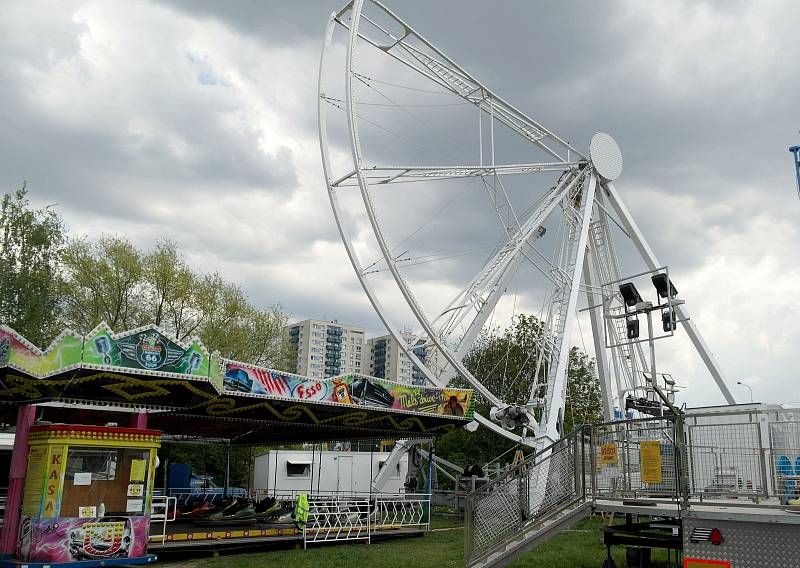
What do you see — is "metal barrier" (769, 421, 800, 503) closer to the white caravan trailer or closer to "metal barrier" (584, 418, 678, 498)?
"metal barrier" (584, 418, 678, 498)

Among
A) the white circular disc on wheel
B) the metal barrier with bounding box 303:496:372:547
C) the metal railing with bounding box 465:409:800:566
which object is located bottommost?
the metal barrier with bounding box 303:496:372:547

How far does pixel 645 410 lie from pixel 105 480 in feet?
44.6

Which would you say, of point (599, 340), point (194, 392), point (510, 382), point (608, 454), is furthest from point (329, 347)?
point (608, 454)

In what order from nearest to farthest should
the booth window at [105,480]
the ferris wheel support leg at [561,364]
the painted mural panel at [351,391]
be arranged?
the booth window at [105,480] → the painted mural panel at [351,391] → the ferris wheel support leg at [561,364]

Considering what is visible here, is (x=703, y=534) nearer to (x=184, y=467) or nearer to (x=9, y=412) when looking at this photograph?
(x=9, y=412)

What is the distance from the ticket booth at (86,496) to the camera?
44.2 feet


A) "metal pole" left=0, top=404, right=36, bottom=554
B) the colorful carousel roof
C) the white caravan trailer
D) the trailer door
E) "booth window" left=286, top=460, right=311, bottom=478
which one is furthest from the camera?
the trailer door

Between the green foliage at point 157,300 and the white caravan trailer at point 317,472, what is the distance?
21.4ft

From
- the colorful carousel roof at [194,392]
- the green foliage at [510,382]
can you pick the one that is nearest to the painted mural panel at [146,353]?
the colorful carousel roof at [194,392]

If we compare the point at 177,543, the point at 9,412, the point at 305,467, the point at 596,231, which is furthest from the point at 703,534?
the point at 305,467

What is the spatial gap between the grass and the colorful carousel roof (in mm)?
3525

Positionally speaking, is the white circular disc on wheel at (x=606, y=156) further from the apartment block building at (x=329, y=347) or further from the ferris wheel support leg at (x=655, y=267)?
the apartment block building at (x=329, y=347)

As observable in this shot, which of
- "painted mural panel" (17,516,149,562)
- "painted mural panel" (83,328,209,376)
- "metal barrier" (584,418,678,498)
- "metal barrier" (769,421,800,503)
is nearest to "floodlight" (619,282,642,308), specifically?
"metal barrier" (584,418,678,498)

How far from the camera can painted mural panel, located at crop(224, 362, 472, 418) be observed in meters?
17.1
